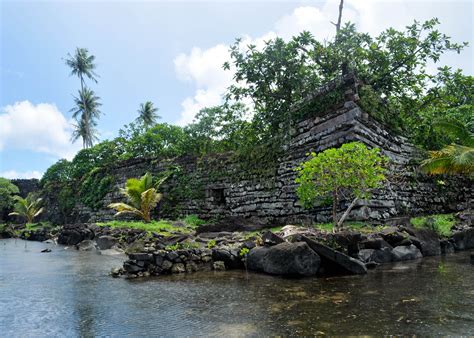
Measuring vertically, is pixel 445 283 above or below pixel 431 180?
below

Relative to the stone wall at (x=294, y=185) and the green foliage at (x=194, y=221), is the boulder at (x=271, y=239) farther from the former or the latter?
the green foliage at (x=194, y=221)

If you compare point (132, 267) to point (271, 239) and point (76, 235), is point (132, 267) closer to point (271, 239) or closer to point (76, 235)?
point (271, 239)

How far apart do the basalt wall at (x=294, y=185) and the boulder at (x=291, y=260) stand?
3865 millimetres

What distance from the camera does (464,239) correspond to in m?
8.52

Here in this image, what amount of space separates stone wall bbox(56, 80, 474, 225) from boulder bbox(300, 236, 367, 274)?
352 centimetres

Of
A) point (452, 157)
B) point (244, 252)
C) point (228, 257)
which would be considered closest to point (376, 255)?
point (244, 252)

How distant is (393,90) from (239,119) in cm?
817

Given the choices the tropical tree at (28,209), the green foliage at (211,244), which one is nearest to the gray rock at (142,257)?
the green foliage at (211,244)

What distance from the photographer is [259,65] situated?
13531 millimetres

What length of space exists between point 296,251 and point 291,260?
173mm

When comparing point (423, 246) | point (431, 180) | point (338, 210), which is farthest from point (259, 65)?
point (423, 246)

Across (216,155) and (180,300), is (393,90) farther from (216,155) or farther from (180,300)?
(180,300)

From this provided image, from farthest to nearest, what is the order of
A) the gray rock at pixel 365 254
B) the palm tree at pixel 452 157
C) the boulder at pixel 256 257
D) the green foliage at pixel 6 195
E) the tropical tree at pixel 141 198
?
the green foliage at pixel 6 195, the tropical tree at pixel 141 198, the palm tree at pixel 452 157, the gray rock at pixel 365 254, the boulder at pixel 256 257

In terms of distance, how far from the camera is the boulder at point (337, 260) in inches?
226
